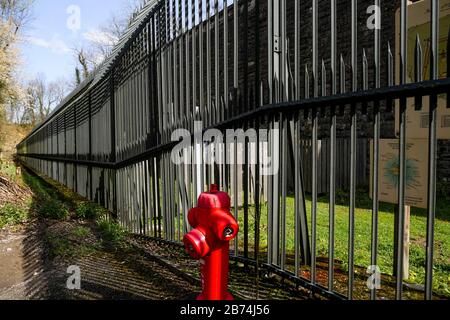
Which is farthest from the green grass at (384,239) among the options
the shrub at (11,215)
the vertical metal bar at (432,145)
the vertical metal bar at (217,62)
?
the shrub at (11,215)

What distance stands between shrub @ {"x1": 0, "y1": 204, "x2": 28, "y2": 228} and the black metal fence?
5.02 ft

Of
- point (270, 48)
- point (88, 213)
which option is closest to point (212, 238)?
point (270, 48)

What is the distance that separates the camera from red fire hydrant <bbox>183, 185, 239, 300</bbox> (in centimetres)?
240

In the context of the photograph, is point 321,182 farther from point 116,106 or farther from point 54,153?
point 54,153

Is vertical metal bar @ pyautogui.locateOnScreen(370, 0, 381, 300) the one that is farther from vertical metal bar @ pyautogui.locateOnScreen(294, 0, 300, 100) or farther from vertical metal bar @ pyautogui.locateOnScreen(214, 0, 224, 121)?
vertical metal bar @ pyautogui.locateOnScreen(214, 0, 224, 121)

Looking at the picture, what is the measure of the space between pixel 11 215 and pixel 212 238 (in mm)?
5418

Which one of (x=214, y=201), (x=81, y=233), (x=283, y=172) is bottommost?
(x=81, y=233)

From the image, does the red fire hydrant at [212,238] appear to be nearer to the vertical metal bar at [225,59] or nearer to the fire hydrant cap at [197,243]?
the fire hydrant cap at [197,243]

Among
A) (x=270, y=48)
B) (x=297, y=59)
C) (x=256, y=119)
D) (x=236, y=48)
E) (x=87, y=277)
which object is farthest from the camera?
(x=87, y=277)

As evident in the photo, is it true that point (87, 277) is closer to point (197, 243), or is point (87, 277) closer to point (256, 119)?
point (197, 243)

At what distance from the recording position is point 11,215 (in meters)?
6.52

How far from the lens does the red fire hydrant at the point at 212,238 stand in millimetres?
2400

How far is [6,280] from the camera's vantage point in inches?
154
